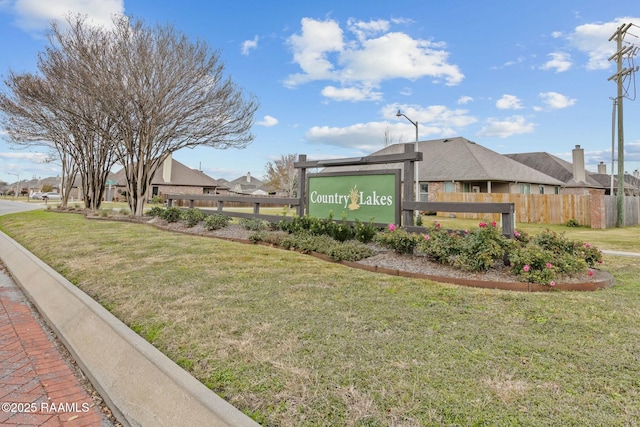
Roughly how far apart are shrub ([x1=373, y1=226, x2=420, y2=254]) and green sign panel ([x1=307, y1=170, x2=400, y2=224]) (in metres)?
0.88

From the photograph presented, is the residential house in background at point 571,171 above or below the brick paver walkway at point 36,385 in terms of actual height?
above

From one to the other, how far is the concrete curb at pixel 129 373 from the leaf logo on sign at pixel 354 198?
5.29 m

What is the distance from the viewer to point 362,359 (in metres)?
2.58

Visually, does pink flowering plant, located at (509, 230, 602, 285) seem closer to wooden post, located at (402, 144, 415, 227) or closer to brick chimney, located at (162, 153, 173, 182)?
wooden post, located at (402, 144, 415, 227)

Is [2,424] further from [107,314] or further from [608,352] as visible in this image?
[608,352]

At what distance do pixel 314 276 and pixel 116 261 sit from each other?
3.99 metres

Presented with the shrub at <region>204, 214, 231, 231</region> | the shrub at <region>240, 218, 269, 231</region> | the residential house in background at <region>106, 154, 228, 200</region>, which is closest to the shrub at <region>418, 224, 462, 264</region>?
the shrub at <region>240, 218, 269, 231</region>

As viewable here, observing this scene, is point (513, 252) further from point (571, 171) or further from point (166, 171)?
point (166, 171)

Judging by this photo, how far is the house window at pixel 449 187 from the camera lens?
2462 cm

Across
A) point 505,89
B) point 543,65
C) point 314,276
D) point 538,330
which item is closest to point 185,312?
point 314,276

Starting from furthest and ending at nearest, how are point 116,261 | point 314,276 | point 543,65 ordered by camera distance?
point 543,65
point 116,261
point 314,276

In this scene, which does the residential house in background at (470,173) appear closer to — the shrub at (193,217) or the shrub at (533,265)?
the shrub at (193,217)

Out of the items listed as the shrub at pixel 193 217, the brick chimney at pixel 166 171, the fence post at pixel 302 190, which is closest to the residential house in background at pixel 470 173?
the shrub at pixel 193 217

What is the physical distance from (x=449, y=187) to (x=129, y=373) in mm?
24956
